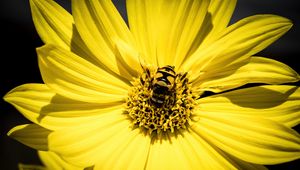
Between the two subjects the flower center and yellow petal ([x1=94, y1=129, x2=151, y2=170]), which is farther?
the flower center

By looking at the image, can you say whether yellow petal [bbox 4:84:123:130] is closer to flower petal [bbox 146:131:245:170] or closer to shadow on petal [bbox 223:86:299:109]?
flower petal [bbox 146:131:245:170]

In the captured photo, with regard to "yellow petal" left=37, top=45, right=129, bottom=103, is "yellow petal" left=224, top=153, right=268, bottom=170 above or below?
below

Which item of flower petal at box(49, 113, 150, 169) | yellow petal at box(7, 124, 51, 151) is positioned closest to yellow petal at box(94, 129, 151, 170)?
flower petal at box(49, 113, 150, 169)

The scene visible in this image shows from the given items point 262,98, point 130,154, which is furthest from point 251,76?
point 130,154

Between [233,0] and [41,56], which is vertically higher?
[233,0]

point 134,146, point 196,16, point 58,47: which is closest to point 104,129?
point 134,146

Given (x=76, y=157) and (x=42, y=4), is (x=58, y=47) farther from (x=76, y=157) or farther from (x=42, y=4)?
(x=76, y=157)
